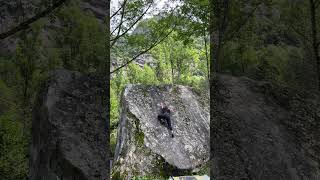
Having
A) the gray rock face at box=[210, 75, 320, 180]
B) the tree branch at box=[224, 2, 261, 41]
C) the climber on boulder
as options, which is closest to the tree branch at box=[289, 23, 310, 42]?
the tree branch at box=[224, 2, 261, 41]

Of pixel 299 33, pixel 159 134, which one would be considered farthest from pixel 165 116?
pixel 299 33

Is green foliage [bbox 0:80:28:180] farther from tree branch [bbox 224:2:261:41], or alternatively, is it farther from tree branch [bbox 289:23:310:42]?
tree branch [bbox 289:23:310:42]

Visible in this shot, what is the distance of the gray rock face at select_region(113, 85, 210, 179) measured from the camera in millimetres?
10617

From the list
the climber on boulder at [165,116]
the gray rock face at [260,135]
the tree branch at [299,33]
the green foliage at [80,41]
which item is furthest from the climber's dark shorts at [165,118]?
the tree branch at [299,33]

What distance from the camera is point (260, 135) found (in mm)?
4996

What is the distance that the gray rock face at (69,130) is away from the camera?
4.66 meters

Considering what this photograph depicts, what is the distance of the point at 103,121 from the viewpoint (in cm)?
564

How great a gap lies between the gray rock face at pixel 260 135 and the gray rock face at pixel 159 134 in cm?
528

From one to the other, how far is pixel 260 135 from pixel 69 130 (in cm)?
266

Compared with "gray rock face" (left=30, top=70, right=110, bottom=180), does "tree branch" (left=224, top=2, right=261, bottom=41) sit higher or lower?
higher

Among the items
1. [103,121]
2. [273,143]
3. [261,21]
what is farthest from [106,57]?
[273,143]

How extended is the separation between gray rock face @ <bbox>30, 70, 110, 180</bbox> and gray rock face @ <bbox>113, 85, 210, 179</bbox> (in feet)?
16.3

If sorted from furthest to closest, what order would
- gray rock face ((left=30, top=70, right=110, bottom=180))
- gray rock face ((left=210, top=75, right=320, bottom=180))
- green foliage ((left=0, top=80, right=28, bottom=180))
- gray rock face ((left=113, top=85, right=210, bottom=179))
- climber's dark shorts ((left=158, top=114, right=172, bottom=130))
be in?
climber's dark shorts ((left=158, top=114, right=172, bottom=130)) → gray rock face ((left=113, top=85, right=210, bottom=179)) → green foliage ((left=0, top=80, right=28, bottom=180)) → gray rock face ((left=210, top=75, right=320, bottom=180)) → gray rock face ((left=30, top=70, right=110, bottom=180))

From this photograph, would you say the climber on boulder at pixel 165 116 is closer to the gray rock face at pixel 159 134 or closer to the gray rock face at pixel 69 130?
the gray rock face at pixel 159 134
